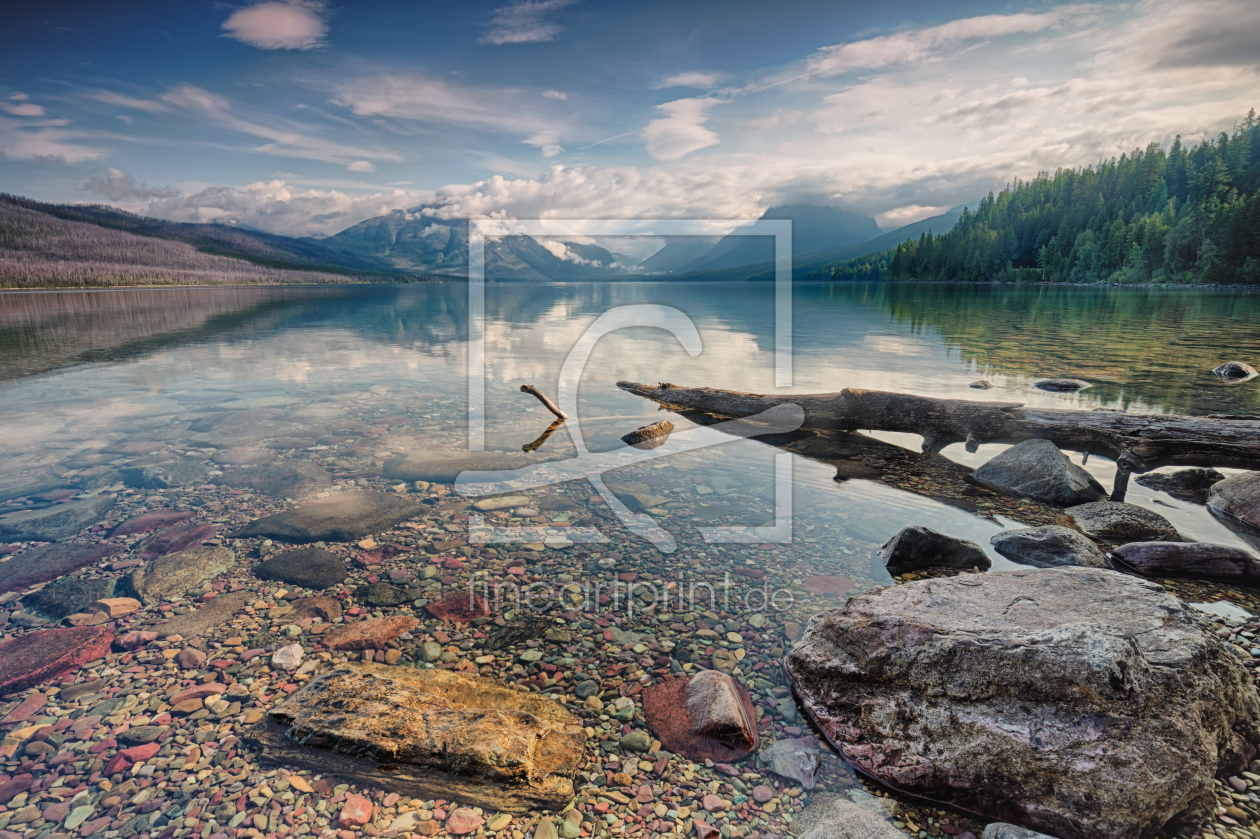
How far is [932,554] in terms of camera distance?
9.38 meters

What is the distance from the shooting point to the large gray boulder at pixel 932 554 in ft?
30.6

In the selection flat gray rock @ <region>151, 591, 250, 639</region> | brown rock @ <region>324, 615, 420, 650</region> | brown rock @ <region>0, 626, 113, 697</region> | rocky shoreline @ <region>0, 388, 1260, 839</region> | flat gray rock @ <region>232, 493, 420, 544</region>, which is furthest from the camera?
flat gray rock @ <region>232, 493, 420, 544</region>

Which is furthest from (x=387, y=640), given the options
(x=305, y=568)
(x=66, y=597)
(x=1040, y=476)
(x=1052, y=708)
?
(x=1040, y=476)

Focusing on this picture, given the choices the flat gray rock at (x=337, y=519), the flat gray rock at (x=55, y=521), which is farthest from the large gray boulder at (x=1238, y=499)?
the flat gray rock at (x=55, y=521)

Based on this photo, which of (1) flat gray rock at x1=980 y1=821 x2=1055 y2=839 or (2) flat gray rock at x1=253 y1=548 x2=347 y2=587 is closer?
(1) flat gray rock at x1=980 y1=821 x2=1055 y2=839

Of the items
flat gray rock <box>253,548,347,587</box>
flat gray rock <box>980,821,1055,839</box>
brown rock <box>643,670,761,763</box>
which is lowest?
brown rock <box>643,670,761,763</box>

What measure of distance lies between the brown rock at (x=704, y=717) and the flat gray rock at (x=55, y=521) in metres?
11.7

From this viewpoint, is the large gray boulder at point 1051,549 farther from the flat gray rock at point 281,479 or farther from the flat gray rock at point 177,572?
the flat gray rock at point 281,479

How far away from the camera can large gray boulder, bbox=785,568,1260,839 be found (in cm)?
457

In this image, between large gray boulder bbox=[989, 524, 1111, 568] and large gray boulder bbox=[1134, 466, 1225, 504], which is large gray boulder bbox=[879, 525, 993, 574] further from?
large gray boulder bbox=[1134, 466, 1225, 504]

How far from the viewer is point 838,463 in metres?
15.2

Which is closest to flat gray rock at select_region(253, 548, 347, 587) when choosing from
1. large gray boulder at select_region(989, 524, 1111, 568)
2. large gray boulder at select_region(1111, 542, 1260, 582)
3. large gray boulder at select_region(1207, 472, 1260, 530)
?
large gray boulder at select_region(989, 524, 1111, 568)

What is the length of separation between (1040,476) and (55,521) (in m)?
21.0

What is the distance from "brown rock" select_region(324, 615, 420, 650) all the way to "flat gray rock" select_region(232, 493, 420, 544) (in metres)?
2.93
